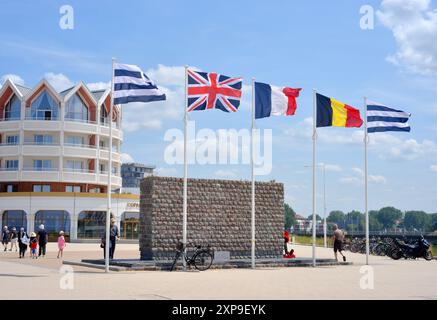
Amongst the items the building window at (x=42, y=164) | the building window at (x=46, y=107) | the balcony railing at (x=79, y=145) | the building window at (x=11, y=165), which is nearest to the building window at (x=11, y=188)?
the building window at (x=11, y=165)

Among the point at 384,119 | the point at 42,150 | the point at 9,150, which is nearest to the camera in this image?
the point at 384,119

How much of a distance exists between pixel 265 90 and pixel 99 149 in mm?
45734

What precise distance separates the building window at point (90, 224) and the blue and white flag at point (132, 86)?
44.1m

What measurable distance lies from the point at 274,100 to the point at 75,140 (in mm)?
45821

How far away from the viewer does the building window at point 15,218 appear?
62656 mm

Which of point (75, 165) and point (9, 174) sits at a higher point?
point (75, 165)

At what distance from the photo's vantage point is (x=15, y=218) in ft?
Result: 207

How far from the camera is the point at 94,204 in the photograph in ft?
209

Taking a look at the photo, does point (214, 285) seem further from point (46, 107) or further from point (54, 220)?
point (46, 107)

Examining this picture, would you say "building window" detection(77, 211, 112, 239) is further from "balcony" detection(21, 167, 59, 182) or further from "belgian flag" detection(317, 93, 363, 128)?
"belgian flag" detection(317, 93, 363, 128)

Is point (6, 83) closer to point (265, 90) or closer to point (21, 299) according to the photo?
point (265, 90)

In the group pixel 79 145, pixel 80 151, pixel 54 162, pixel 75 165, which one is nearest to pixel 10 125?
pixel 54 162

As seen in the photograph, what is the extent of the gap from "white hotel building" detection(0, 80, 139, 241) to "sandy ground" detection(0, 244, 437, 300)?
136 feet

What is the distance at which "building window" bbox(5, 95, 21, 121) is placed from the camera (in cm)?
6619
